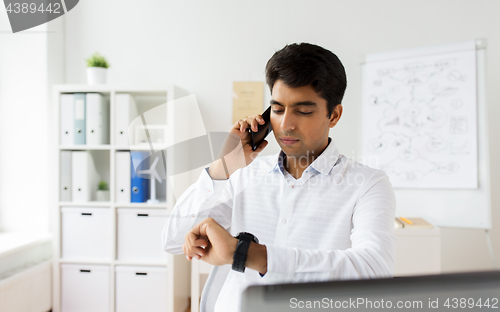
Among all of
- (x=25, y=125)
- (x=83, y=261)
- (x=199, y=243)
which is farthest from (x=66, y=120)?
(x=199, y=243)

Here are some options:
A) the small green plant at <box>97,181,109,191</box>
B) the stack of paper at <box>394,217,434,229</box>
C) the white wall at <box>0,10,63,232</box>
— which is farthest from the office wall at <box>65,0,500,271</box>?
the small green plant at <box>97,181,109,191</box>

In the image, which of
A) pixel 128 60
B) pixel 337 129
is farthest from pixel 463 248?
pixel 128 60

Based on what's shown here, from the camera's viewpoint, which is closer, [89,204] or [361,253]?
[361,253]

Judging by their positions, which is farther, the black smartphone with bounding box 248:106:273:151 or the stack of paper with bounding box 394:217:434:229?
the stack of paper with bounding box 394:217:434:229

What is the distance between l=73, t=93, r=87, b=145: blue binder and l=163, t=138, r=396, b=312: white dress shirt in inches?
53.6

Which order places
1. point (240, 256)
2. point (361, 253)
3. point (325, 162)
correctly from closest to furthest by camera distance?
point (240, 256) → point (361, 253) → point (325, 162)

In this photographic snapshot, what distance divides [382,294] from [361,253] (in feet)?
1.65

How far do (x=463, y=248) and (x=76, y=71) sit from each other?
294cm

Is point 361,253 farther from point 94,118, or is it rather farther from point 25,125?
point 25,125

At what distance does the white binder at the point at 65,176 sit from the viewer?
212cm

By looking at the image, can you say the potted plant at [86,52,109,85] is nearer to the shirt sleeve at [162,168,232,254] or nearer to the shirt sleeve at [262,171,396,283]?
the shirt sleeve at [162,168,232,254]

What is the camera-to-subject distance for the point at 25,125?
2340mm

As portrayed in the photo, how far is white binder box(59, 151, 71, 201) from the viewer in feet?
6.95

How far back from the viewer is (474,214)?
1.82 metres
